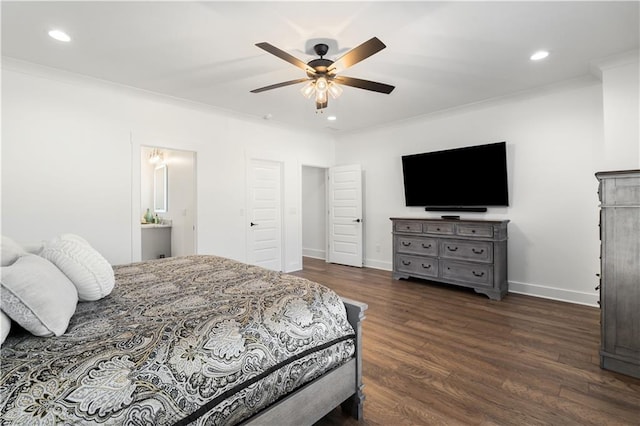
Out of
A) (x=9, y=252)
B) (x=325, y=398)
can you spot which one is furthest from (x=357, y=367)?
(x=9, y=252)

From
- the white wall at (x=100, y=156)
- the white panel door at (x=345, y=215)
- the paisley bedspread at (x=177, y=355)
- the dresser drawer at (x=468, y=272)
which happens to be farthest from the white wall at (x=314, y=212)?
the paisley bedspread at (x=177, y=355)

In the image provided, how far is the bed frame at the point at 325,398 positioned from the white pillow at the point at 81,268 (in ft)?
3.44

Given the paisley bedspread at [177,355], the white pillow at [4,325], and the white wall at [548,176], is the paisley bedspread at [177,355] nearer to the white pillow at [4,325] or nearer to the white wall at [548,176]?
the white pillow at [4,325]

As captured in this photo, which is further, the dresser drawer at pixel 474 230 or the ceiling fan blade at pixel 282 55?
the dresser drawer at pixel 474 230

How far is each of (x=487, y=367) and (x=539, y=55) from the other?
9.65 feet

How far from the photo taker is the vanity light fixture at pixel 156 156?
6.09m

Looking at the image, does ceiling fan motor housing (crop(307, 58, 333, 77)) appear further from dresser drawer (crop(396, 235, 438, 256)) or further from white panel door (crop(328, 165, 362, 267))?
white panel door (crop(328, 165, 362, 267))

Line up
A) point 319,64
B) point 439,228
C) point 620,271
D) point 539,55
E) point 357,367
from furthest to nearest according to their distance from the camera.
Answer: point 439,228 → point 539,55 → point 319,64 → point 620,271 → point 357,367

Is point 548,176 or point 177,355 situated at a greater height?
point 548,176

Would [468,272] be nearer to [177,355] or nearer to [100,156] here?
[177,355]

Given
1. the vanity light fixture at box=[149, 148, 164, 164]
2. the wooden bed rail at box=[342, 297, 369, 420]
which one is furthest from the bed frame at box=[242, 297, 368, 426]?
the vanity light fixture at box=[149, 148, 164, 164]

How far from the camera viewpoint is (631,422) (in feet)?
5.70

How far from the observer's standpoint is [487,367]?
2312 millimetres

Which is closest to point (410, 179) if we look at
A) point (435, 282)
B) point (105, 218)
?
point (435, 282)
